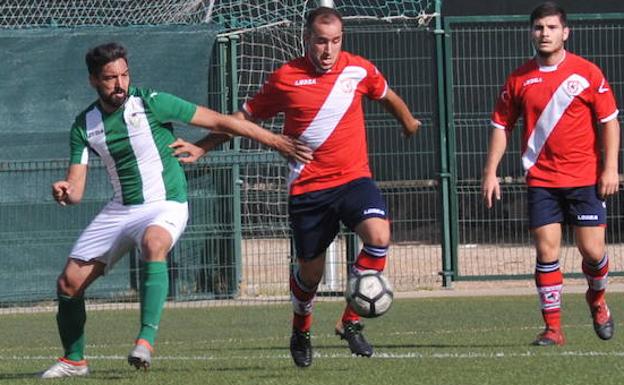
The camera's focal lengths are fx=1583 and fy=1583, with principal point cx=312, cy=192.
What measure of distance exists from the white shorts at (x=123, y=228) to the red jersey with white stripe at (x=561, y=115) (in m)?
2.55

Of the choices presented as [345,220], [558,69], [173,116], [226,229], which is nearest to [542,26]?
[558,69]

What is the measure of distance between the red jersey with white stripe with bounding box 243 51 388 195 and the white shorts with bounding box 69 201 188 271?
2.55 ft

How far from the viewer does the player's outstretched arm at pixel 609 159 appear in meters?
9.93

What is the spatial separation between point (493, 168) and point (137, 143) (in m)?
2.48

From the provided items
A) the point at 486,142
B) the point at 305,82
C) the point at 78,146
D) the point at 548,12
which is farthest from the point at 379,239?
the point at 486,142

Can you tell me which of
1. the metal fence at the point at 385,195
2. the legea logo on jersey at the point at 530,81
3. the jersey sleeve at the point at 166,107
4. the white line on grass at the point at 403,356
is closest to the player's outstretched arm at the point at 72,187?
the jersey sleeve at the point at 166,107

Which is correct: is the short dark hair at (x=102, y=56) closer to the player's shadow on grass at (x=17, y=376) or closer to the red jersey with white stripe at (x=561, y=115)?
the player's shadow on grass at (x=17, y=376)

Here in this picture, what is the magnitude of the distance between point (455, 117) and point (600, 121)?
756cm

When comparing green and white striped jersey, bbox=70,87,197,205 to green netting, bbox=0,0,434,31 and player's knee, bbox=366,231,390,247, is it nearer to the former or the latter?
player's knee, bbox=366,231,390,247

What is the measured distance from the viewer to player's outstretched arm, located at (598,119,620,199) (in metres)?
9.93

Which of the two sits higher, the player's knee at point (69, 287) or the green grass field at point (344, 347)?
the player's knee at point (69, 287)

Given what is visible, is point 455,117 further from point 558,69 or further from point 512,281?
point 558,69

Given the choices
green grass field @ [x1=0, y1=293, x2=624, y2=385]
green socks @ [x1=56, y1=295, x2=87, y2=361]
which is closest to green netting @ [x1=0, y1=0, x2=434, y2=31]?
green grass field @ [x1=0, y1=293, x2=624, y2=385]

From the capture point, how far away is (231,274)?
16.4 meters
